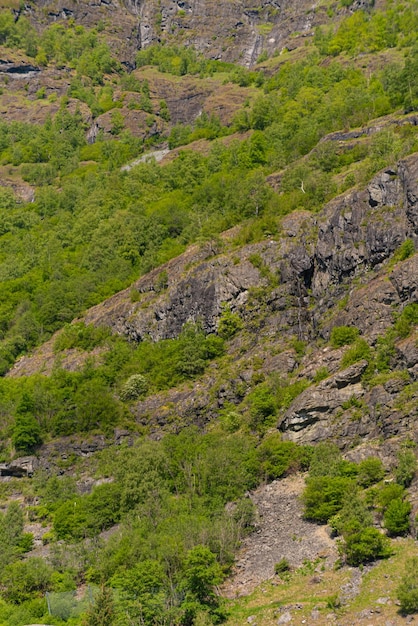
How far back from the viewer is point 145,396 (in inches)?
3073

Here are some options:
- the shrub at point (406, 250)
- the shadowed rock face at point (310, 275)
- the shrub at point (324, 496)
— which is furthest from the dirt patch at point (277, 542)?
the shrub at point (406, 250)

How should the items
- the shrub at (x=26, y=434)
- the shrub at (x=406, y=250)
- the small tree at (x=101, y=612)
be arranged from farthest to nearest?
the shrub at (x=26, y=434)
the shrub at (x=406, y=250)
the small tree at (x=101, y=612)

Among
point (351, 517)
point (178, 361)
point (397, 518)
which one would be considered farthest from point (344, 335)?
point (397, 518)

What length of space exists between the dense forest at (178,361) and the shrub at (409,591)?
0.18 meters

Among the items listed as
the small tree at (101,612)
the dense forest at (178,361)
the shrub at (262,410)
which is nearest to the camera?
the small tree at (101,612)

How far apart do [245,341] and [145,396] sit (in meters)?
12.7

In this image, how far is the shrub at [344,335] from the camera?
65312mm

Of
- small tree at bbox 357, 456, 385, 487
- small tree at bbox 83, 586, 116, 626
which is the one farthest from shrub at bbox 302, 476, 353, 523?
small tree at bbox 83, 586, 116, 626

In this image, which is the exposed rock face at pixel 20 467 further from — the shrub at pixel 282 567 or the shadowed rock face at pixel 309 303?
the shrub at pixel 282 567

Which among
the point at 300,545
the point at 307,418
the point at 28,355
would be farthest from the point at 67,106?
the point at 300,545

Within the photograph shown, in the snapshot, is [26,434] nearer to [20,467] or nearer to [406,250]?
[20,467]

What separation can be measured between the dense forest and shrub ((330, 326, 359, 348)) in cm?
125

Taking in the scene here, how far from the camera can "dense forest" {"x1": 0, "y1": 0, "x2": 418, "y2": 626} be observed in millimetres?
46062

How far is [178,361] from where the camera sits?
78062mm
